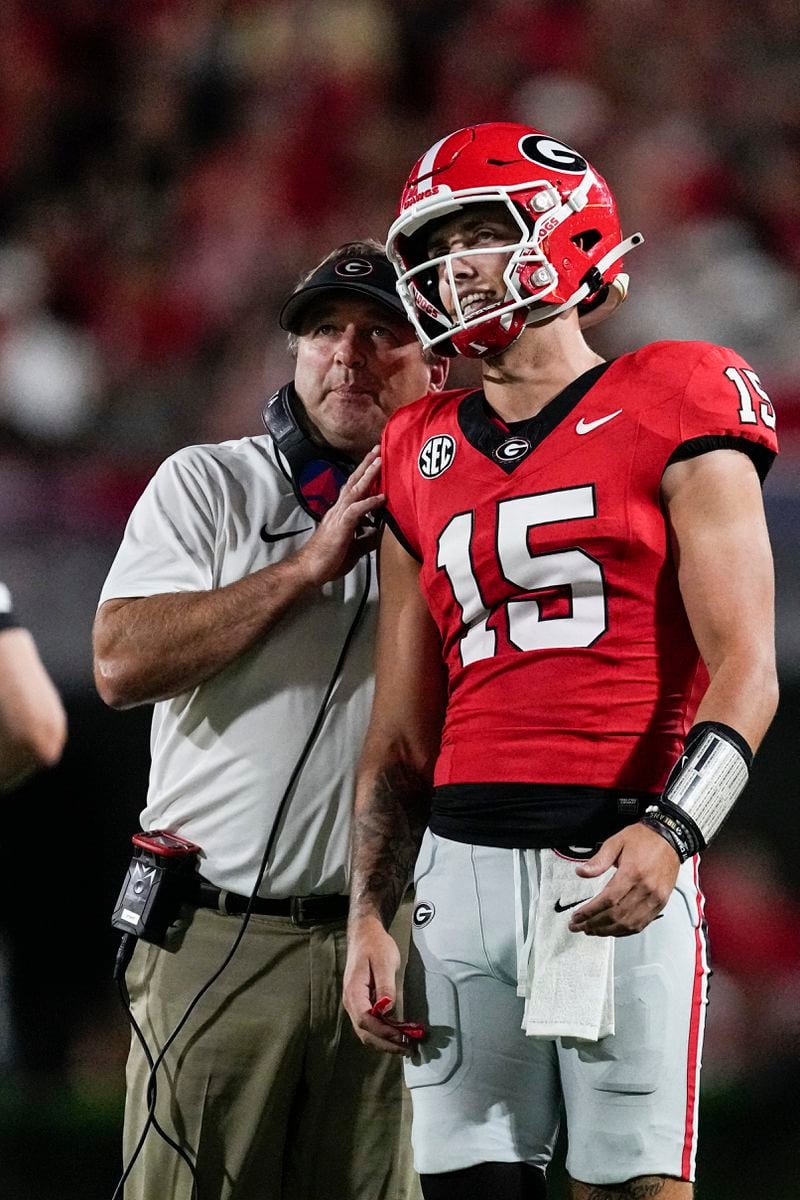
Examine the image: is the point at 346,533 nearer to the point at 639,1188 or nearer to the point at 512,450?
the point at 512,450

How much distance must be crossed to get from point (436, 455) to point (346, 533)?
194 millimetres

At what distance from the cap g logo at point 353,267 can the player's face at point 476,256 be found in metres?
0.35

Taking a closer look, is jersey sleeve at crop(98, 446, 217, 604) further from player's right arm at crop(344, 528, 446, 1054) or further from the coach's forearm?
player's right arm at crop(344, 528, 446, 1054)

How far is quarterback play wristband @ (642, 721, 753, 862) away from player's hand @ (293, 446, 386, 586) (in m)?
0.51

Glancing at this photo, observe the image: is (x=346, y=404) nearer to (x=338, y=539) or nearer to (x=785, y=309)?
(x=338, y=539)

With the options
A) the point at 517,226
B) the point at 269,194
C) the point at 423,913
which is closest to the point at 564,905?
the point at 423,913

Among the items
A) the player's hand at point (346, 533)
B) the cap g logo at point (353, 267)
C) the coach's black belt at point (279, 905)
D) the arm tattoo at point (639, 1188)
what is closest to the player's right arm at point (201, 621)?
the player's hand at point (346, 533)

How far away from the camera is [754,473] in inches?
50.5

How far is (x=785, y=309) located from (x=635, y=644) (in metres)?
2.43

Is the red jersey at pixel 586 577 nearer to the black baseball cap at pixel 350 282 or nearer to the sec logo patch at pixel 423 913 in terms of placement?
the sec logo patch at pixel 423 913

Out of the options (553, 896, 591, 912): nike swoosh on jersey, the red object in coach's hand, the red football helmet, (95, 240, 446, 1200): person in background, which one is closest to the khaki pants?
(95, 240, 446, 1200): person in background

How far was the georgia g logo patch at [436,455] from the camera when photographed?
4.62 ft

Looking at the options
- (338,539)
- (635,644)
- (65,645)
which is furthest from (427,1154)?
(65,645)

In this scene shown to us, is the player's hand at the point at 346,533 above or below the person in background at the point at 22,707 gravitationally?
above
